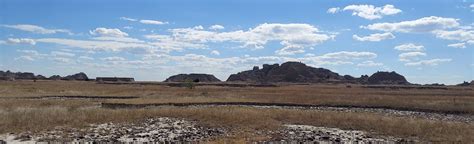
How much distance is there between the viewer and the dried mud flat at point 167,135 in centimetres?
2352

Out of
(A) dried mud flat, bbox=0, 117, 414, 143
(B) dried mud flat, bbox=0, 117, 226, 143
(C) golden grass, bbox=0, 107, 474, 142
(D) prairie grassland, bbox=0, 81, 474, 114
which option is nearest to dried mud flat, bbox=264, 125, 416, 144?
(A) dried mud flat, bbox=0, 117, 414, 143

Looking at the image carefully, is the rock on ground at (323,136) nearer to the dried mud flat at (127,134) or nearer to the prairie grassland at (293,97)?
the dried mud flat at (127,134)

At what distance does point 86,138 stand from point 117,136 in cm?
159

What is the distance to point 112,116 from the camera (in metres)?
32.0

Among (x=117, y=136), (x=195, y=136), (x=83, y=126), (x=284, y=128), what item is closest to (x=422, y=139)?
(x=284, y=128)

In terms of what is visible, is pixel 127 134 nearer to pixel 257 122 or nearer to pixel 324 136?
pixel 257 122

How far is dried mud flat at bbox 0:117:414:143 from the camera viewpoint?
23516 mm

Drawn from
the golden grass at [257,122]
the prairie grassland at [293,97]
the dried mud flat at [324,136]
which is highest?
the prairie grassland at [293,97]

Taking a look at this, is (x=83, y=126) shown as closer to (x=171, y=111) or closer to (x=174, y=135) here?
(x=174, y=135)

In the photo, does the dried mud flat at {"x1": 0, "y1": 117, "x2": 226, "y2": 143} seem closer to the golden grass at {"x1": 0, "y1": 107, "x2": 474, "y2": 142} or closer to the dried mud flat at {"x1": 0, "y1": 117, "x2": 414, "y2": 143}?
the dried mud flat at {"x1": 0, "y1": 117, "x2": 414, "y2": 143}

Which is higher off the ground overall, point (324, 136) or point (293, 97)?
point (293, 97)

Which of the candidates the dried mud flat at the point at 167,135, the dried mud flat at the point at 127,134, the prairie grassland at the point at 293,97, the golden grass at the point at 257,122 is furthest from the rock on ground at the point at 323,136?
the prairie grassland at the point at 293,97

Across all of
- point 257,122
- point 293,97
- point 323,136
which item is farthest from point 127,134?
point 293,97

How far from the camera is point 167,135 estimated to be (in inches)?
1004
